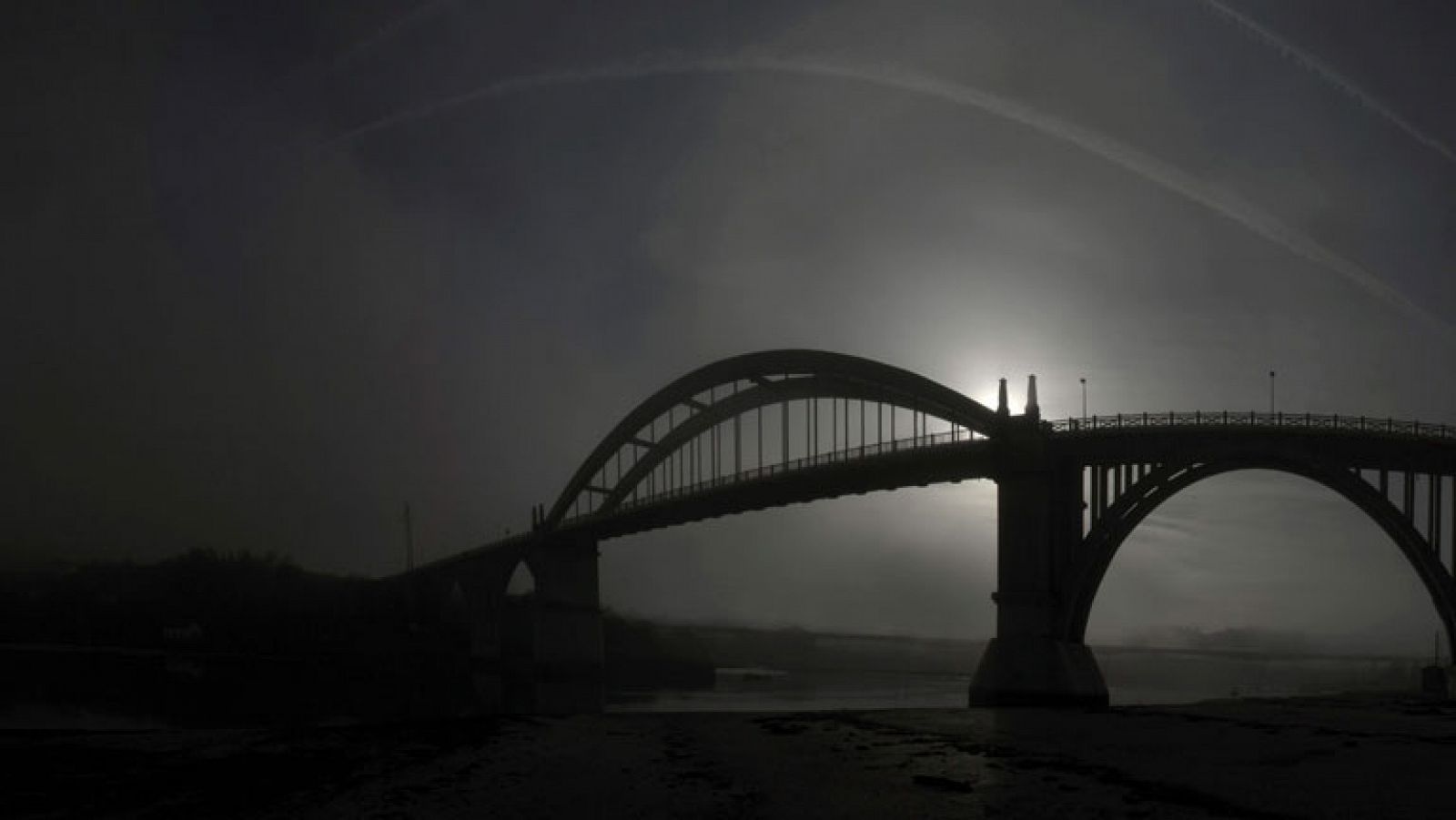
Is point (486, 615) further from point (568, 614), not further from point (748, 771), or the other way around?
point (748, 771)

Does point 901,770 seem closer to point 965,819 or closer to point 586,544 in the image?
point 965,819

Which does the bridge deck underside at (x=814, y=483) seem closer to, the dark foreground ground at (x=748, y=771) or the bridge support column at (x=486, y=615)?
the dark foreground ground at (x=748, y=771)

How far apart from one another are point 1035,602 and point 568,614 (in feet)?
243

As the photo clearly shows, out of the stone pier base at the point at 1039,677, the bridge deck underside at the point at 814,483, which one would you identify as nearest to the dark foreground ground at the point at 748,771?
the stone pier base at the point at 1039,677

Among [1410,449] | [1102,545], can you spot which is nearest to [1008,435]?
[1102,545]

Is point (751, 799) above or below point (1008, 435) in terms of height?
below

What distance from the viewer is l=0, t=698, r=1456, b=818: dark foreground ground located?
53.8 feet

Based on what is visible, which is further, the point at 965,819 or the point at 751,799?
the point at 751,799

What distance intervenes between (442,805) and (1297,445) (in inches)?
1879

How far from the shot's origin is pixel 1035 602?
161ft

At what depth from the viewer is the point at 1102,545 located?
49.7 m

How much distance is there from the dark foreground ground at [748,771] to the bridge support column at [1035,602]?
50.4 feet

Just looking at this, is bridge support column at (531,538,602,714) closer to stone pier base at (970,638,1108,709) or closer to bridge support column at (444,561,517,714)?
bridge support column at (444,561,517,714)

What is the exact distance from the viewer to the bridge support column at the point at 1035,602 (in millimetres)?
47719
